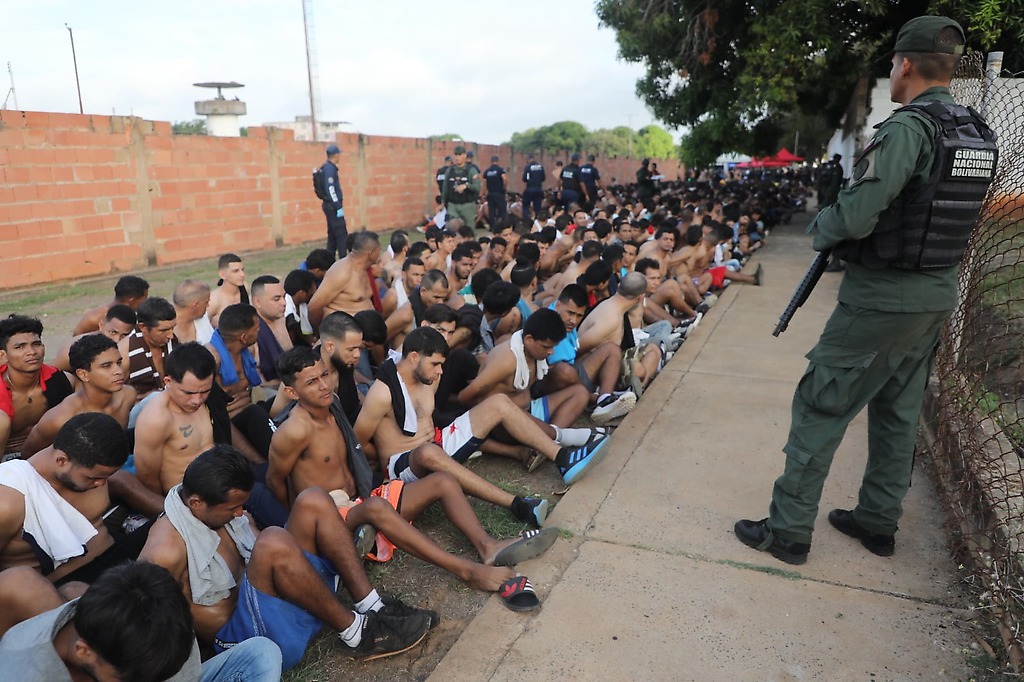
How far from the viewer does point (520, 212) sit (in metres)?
14.8

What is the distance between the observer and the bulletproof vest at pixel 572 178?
15.1m

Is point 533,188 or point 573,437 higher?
point 533,188

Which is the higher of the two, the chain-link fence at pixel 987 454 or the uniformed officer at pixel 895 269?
the uniformed officer at pixel 895 269

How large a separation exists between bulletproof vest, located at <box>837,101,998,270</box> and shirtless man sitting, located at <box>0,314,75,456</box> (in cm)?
397

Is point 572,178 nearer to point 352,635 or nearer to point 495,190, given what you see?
point 495,190

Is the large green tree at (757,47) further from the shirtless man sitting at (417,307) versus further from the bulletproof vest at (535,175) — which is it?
the shirtless man sitting at (417,307)

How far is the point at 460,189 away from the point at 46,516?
11.4 meters

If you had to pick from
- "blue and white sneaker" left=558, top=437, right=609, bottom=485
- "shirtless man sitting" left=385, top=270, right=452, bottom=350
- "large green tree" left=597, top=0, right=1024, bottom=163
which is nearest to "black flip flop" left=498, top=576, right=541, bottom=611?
"blue and white sneaker" left=558, top=437, right=609, bottom=485

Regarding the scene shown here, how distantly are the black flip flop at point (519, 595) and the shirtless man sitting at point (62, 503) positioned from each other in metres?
1.55

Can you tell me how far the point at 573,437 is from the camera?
4.22 metres

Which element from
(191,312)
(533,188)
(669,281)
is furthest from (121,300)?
(533,188)

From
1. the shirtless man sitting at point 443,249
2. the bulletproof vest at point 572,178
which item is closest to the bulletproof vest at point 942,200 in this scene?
the shirtless man sitting at point 443,249

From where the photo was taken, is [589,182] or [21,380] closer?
[21,380]

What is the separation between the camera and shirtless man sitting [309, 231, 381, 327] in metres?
5.77
